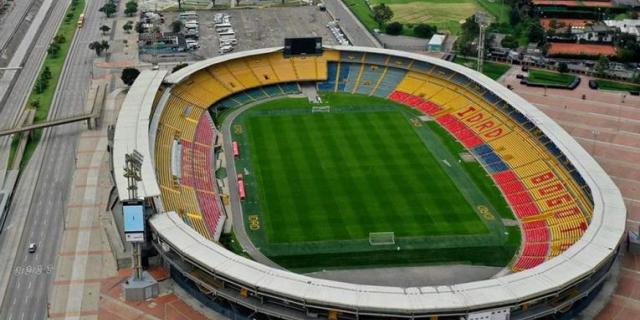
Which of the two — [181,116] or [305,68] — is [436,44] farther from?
[181,116]

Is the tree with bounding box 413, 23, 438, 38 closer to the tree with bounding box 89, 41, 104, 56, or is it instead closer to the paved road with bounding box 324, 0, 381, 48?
the paved road with bounding box 324, 0, 381, 48

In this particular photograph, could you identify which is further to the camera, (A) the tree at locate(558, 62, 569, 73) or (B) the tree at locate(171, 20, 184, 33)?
(B) the tree at locate(171, 20, 184, 33)

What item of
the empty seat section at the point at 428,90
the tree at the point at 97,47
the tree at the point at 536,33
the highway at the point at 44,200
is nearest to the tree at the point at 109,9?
the tree at the point at 97,47

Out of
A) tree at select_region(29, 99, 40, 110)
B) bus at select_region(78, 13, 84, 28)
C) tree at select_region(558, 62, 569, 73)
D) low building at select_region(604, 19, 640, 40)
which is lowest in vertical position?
tree at select_region(29, 99, 40, 110)

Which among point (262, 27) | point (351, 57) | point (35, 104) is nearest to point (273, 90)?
point (351, 57)

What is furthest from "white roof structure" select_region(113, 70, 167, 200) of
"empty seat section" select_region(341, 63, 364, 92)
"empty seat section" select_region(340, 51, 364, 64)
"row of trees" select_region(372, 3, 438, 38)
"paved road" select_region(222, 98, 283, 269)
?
"row of trees" select_region(372, 3, 438, 38)

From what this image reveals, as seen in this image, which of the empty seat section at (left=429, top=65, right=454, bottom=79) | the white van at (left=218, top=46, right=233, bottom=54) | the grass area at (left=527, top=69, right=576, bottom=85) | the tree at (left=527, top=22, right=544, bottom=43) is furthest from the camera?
the tree at (left=527, top=22, right=544, bottom=43)

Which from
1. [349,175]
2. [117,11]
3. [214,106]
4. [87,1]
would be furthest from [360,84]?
[87,1]
